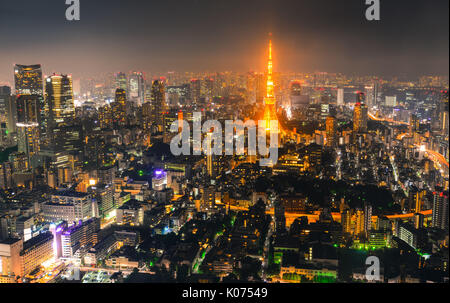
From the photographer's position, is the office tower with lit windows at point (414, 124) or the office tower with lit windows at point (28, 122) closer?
the office tower with lit windows at point (414, 124)

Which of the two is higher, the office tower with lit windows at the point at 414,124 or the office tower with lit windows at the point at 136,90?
the office tower with lit windows at the point at 136,90

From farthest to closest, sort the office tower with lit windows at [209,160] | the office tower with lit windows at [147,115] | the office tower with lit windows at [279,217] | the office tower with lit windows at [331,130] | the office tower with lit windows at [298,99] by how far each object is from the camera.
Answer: the office tower with lit windows at [298,99] < the office tower with lit windows at [147,115] < the office tower with lit windows at [331,130] < the office tower with lit windows at [209,160] < the office tower with lit windows at [279,217]

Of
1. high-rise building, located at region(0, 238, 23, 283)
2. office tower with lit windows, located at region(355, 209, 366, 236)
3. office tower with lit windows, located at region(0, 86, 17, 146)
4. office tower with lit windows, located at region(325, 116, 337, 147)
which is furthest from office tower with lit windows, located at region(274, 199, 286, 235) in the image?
office tower with lit windows, located at region(0, 86, 17, 146)

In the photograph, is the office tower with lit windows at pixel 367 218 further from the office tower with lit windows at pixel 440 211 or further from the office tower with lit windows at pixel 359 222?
the office tower with lit windows at pixel 440 211

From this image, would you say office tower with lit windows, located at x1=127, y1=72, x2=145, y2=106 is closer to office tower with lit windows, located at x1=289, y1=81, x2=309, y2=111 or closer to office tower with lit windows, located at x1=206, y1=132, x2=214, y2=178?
office tower with lit windows, located at x1=206, y1=132, x2=214, y2=178

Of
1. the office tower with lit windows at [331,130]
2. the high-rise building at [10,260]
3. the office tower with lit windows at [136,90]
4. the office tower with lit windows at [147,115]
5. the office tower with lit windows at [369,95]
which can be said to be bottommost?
the high-rise building at [10,260]

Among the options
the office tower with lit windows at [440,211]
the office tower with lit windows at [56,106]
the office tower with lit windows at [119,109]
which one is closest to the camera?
the office tower with lit windows at [440,211]

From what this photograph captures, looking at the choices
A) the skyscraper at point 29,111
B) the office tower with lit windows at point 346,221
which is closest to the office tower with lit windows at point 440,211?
the office tower with lit windows at point 346,221

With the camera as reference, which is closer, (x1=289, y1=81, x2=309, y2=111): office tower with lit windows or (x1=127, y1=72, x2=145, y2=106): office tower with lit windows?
(x1=127, y1=72, x2=145, y2=106): office tower with lit windows

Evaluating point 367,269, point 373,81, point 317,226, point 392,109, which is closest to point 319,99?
point 392,109
